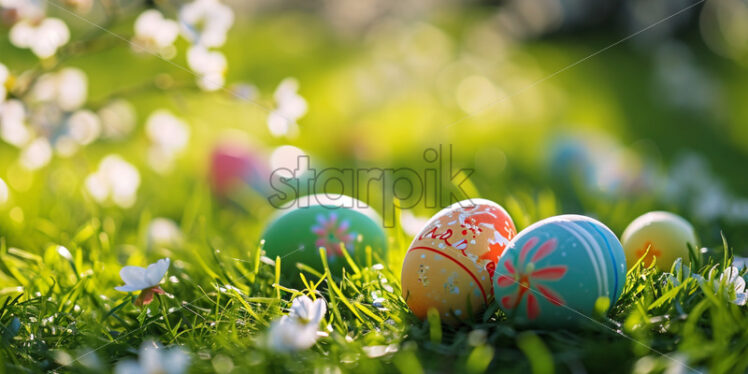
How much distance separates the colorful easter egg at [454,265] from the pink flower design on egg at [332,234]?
24 cm

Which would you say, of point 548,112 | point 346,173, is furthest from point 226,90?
point 548,112

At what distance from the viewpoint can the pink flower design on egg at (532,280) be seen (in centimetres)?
112

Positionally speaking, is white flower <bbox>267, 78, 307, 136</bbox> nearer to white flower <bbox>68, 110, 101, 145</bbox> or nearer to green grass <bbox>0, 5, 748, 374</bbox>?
green grass <bbox>0, 5, 748, 374</bbox>

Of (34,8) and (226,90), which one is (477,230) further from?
(34,8)

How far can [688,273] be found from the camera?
1188mm

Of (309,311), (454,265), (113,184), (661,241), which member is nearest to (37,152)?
(113,184)

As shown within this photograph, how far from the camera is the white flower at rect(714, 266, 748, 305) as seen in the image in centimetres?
113

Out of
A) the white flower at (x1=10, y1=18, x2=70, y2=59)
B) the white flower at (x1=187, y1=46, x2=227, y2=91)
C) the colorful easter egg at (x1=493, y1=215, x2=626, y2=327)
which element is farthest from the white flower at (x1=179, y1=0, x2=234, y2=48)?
the colorful easter egg at (x1=493, y1=215, x2=626, y2=327)

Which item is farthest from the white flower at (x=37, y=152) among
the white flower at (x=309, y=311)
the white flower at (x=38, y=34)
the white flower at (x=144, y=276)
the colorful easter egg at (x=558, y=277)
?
the colorful easter egg at (x=558, y=277)

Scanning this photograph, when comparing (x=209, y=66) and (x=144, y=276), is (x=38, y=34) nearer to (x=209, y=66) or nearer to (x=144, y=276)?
(x=209, y=66)

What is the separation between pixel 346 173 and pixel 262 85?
214 centimetres

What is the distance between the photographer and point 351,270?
57.1 inches

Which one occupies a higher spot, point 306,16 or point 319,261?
point 306,16

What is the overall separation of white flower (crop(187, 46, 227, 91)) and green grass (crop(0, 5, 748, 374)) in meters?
0.05
